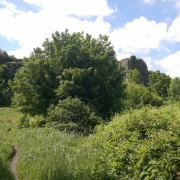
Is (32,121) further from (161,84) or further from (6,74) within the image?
(6,74)

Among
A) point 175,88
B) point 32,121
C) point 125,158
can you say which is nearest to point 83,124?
point 32,121

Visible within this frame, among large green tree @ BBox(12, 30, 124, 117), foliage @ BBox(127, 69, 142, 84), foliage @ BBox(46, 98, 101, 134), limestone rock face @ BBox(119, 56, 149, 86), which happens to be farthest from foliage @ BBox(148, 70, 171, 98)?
foliage @ BBox(46, 98, 101, 134)

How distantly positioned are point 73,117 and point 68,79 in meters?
5.48

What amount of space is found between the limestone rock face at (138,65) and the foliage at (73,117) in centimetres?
6336

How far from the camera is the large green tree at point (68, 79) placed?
64.4 ft

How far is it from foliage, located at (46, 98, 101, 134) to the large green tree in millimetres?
2003

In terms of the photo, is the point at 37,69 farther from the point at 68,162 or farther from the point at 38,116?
the point at 68,162

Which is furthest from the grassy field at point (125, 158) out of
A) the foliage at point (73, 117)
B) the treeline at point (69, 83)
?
the treeline at point (69, 83)

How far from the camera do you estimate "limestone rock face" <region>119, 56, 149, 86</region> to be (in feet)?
254

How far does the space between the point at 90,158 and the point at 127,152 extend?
5.30ft

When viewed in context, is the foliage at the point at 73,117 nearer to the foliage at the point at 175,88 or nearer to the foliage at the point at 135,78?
the foliage at the point at 175,88

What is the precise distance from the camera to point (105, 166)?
280 inches

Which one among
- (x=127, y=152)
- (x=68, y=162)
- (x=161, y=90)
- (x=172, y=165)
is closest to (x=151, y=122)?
(x=127, y=152)

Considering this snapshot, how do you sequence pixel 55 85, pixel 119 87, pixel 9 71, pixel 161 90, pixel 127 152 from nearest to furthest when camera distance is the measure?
pixel 127 152, pixel 55 85, pixel 119 87, pixel 161 90, pixel 9 71
